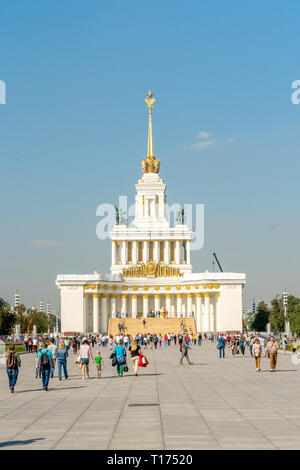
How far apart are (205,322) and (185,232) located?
18676mm

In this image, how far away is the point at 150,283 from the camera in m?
118

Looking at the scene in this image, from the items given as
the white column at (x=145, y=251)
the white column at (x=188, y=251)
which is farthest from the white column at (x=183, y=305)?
the white column at (x=145, y=251)

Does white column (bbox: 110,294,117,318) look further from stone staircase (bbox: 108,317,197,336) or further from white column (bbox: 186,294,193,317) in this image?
stone staircase (bbox: 108,317,197,336)

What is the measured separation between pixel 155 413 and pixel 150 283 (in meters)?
101

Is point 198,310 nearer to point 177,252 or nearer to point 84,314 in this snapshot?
point 177,252

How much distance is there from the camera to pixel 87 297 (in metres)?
113

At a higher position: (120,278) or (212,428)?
(120,278)

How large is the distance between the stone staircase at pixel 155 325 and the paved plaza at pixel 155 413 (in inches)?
2841

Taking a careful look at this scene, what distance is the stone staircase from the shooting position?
10100 cm

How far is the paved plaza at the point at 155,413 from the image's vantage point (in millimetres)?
12914

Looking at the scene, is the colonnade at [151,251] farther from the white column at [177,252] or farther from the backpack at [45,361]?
the backpack at [45,361]

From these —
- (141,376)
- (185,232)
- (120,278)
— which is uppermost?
(185,232)
